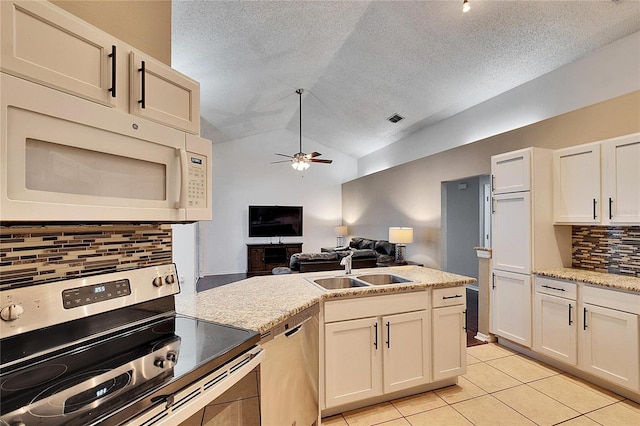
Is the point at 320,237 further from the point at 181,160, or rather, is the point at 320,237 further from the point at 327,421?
the point at 181,160

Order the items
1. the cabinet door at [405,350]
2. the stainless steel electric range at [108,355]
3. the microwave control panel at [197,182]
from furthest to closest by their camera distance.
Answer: the cabinet door at [405,350]
the microwave control panel at [197,182]
the stainless steel electric range at [108,355]

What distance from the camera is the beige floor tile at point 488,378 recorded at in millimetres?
2564

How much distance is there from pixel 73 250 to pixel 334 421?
6.30 feet

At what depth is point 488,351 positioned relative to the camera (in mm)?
3246

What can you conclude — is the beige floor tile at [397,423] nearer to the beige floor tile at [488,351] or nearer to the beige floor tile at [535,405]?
the beige floor tile at [535,405]

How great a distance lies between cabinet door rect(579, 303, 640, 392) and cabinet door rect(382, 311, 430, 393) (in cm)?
139

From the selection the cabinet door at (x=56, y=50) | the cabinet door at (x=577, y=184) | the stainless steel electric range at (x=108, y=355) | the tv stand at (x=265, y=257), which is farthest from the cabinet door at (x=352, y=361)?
the tv stand at (x=265, y=257)

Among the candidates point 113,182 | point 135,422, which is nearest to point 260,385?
point 135,422

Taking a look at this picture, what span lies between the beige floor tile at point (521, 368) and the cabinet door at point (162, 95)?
3.26m

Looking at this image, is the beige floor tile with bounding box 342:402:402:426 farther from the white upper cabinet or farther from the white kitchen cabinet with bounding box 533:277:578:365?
the white upper cabinet

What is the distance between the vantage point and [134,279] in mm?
1362

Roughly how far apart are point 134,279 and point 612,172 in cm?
355

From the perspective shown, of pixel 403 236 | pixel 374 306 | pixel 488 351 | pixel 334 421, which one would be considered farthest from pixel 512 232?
pixel 334 421

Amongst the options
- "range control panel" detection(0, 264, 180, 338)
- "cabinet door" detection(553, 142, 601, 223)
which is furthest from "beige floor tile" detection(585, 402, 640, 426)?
"range control panel" detection(0, 264, 180, 338)
